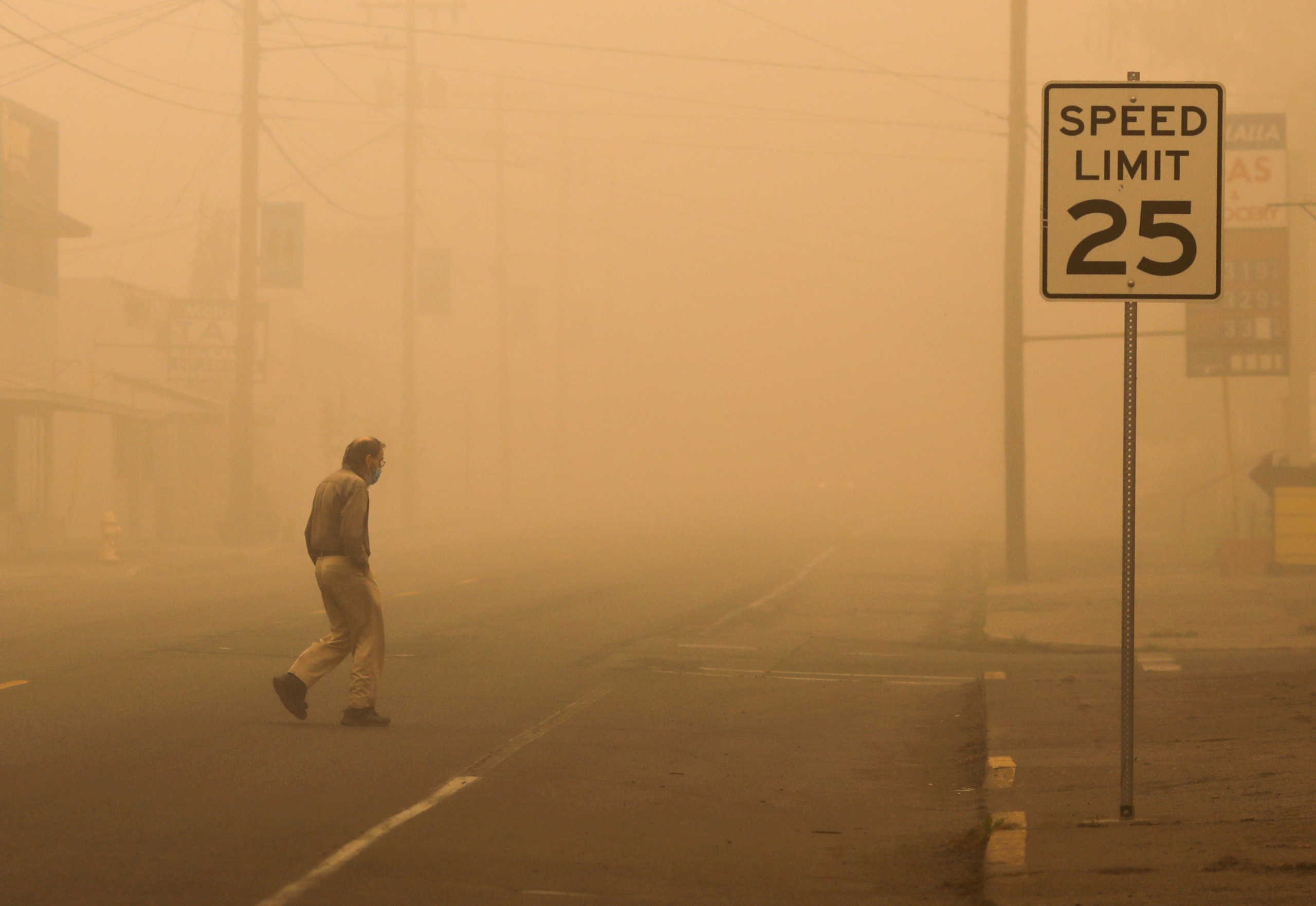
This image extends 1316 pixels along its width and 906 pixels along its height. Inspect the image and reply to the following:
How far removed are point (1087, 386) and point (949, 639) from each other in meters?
68.1

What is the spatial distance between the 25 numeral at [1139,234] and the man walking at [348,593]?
5055 millimetres

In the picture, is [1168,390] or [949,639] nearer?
[949,639]

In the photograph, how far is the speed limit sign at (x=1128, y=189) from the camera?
7.13m

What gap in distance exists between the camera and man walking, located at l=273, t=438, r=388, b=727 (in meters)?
10.6

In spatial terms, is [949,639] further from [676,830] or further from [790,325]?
[790,325]

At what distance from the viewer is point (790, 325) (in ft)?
479

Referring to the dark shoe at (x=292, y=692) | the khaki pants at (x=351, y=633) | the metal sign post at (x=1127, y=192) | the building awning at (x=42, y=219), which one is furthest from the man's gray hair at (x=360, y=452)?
the building awning at (x=42, y=219)

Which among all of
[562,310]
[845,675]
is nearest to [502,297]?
[562,310]

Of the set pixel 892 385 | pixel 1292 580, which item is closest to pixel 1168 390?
pixel 1292 580

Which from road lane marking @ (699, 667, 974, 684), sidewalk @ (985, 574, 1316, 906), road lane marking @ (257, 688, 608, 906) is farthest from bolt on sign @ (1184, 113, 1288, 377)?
road lane marking @ (257, 688, 608, 906)

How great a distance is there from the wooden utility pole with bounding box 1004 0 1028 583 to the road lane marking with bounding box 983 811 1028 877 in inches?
737

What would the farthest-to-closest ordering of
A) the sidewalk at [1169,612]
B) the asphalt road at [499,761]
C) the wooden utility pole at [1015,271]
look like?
the wooden utility pole at [1015,271] < the sidewalk at [1169,612] < the asphalt road at [499,761]

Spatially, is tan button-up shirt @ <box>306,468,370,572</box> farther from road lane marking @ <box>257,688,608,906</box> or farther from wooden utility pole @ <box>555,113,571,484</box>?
wooden utility pole @ <box>555,113,571,484</box>

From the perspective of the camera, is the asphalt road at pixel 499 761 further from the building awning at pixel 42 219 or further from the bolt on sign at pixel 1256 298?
the building awning at pixel 42 219
